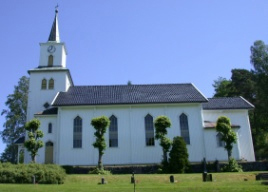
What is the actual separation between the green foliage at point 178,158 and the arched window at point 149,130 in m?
5.43

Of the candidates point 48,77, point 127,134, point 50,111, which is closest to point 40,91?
point 48,77

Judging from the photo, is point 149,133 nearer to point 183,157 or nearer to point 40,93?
point 183,157

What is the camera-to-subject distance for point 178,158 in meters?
31.2

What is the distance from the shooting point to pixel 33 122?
3359cm

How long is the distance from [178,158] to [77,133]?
540 inches

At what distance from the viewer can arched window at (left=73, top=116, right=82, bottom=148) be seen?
37281mm

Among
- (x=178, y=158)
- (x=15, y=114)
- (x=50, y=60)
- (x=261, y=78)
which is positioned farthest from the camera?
(x=15, y=114)

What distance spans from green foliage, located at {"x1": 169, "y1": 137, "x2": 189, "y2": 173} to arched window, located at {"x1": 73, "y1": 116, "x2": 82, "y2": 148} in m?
12.1

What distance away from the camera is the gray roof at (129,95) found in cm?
3875

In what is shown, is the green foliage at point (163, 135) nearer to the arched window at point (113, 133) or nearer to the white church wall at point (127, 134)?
the white church wall at point (127, 134)

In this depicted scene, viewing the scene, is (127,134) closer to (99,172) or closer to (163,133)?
(163,133)

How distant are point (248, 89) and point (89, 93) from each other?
1356 inches

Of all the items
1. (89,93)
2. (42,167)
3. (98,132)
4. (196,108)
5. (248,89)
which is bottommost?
(42,167)

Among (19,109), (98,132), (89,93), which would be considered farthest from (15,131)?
(98,132)
